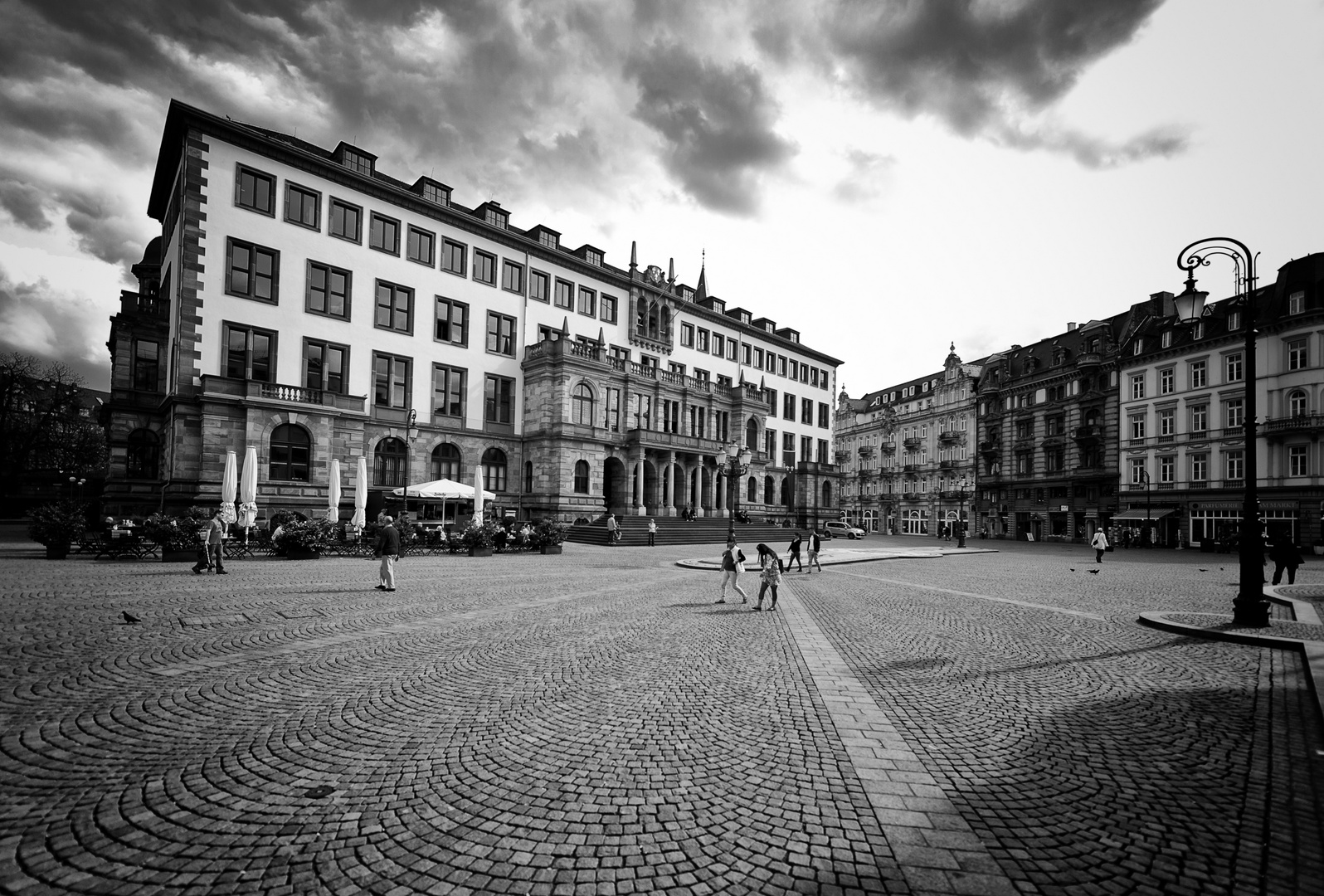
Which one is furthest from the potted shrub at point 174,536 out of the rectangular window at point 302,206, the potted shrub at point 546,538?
the rectangular window at point 302,206

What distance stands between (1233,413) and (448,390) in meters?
53.5

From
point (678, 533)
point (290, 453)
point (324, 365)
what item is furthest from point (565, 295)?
point (290, 453)

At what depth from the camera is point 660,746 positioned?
5.46 meters

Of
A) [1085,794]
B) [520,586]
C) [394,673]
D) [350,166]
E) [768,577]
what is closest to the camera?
[1085,794]

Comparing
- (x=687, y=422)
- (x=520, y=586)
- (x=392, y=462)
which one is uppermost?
(x=687, y=422)

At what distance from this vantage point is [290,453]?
99.2 feet

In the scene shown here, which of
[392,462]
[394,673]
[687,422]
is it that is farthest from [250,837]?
[687,422]

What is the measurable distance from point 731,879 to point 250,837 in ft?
9.81

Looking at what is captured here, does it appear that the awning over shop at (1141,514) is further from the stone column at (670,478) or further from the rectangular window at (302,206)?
the rectangular window at (302,206)

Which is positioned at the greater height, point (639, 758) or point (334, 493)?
point (334, 493)

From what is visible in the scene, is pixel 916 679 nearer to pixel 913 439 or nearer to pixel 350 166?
pixel 350 166

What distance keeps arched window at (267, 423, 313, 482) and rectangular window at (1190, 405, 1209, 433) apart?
192 ft

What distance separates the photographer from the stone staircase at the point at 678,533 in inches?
1464

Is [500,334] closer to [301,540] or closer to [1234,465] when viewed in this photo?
[301,540]
